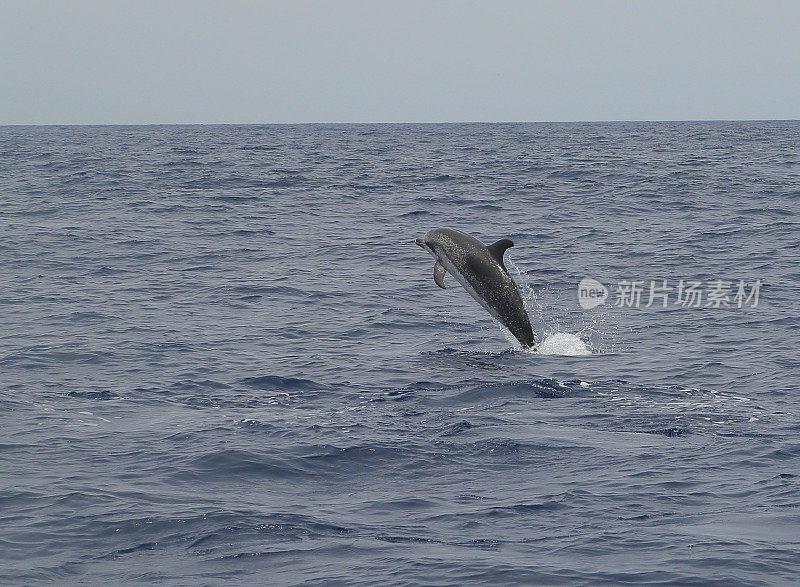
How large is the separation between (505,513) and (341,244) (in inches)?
809

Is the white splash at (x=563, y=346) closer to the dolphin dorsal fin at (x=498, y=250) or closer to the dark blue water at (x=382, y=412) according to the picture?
the dark blue water at (x=382, y=412)

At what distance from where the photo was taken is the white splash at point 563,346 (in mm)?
17344

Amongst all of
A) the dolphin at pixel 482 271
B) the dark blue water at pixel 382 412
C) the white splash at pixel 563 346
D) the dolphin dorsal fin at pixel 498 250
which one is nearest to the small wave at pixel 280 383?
the dark blue water at pixel 382 412

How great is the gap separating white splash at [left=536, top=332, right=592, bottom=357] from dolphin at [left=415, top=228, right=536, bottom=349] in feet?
2.34

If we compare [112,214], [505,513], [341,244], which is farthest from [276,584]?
[112,214]

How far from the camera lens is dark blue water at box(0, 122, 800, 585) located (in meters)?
9.29

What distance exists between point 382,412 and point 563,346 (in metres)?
5.05

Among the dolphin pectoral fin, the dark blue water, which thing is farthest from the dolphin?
the dark blue water

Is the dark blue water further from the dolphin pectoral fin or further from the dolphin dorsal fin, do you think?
the dolphin dorsal fin

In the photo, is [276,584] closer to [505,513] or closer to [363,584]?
[363,584]

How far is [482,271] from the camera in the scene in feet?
53.6

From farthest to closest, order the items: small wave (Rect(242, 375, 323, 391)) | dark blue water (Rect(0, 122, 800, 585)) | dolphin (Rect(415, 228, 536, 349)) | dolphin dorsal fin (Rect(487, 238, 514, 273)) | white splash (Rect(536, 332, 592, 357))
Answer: white splash (Rect(536, 332, 592, 357)), dolphin (Rect(415, 228, 536, 349)), dolphin dorsal fin (Rect(487, 238, 514, 273)), small wave (Rect(242, 375, 323, 391)), dark blue water (Rect(0, 122, 800, 585))

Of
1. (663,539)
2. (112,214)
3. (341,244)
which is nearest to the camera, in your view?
(663,539)

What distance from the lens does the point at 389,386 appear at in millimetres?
15164
